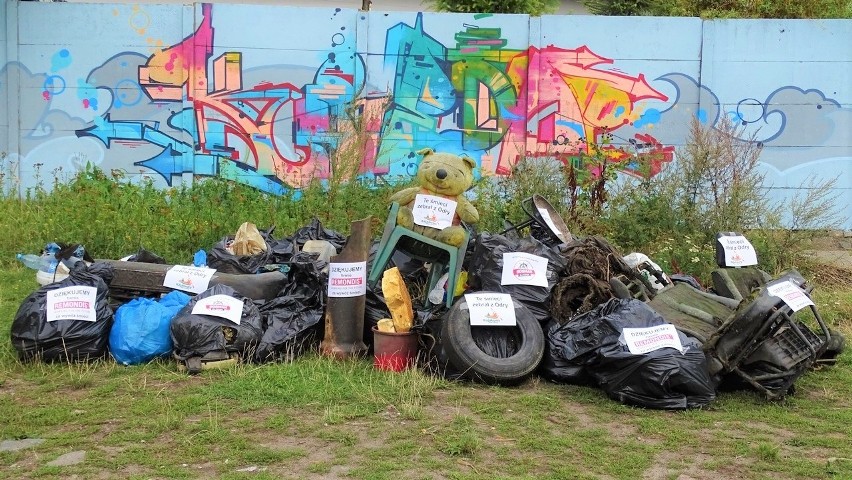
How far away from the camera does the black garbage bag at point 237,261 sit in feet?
21.9

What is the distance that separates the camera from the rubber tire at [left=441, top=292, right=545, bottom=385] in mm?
5180

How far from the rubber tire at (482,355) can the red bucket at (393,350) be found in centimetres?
33

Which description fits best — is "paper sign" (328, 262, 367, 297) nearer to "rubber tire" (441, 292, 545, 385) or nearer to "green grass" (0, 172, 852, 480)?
"green grass" (0, 172, 852, 480)

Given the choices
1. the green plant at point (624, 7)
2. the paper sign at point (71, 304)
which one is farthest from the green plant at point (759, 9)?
the paper sign at point (71, 304)

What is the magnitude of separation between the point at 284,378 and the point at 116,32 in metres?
8.15

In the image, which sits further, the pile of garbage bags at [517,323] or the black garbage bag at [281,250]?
the black garbage bag at [281,250]

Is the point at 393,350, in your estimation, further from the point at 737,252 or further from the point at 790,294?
the point at 737,252

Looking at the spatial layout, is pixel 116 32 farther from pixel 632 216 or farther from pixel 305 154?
pixel 632 216

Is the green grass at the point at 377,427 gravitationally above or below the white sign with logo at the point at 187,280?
below

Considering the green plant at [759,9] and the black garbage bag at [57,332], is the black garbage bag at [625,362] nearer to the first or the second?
the black garbage bag at [57,332]

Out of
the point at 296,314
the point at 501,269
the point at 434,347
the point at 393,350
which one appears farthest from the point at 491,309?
the point at 296,314

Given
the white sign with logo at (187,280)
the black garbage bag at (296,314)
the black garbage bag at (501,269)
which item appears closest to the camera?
the black garbage bag at (296,314)

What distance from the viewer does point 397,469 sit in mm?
3877

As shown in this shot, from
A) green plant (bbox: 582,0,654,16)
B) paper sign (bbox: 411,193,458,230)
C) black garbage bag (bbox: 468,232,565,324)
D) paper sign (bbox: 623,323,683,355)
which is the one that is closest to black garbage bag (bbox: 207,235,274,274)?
paper sign (bbox: 411,193,458,230)
